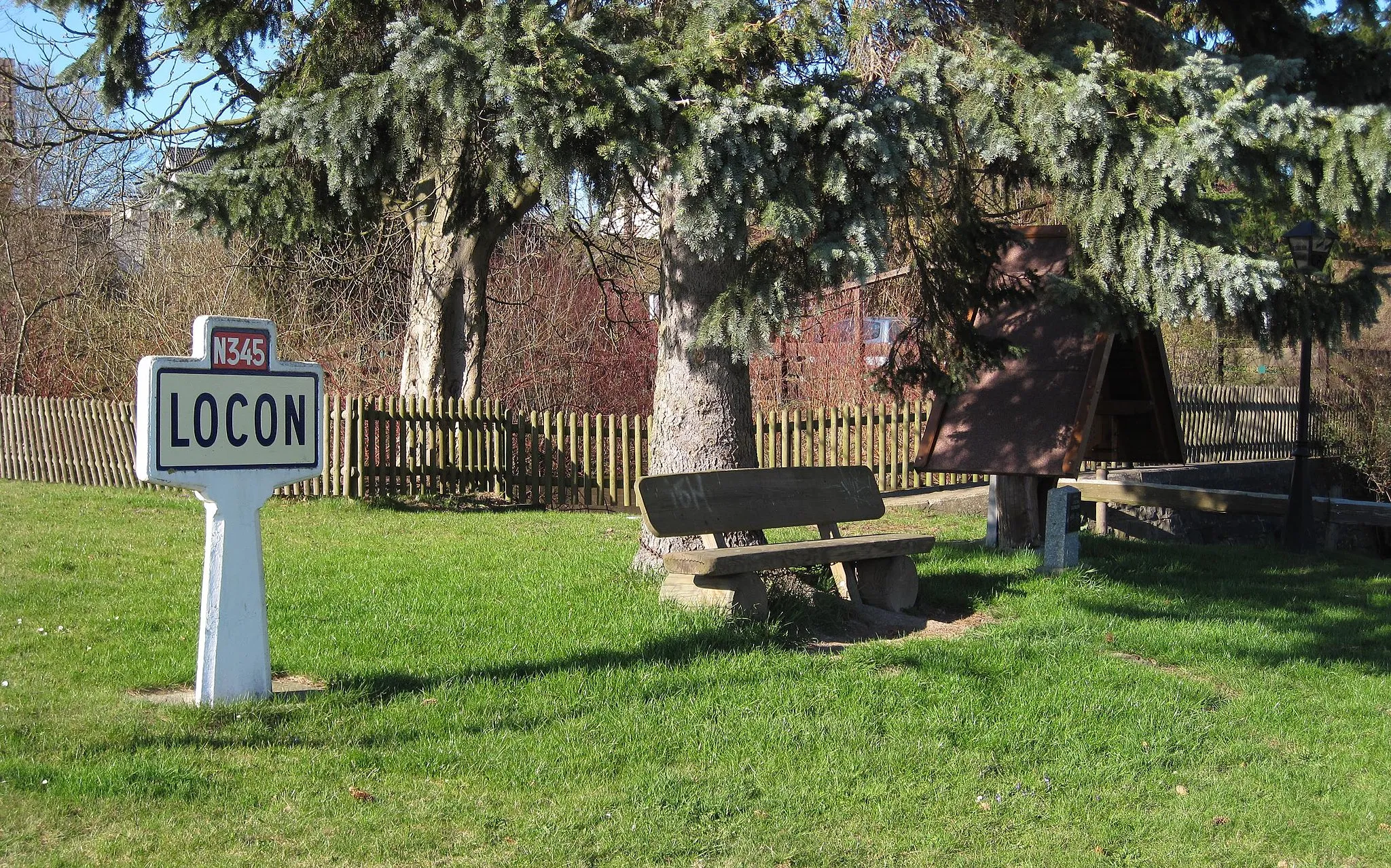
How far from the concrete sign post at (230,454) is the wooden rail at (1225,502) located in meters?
9.30

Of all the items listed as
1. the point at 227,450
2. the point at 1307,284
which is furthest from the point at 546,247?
the point at 227,450

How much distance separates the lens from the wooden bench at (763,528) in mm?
7230

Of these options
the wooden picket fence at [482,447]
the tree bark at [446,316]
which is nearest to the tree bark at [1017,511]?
the wooden picket fence at [482,447]

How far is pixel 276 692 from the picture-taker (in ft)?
18.5

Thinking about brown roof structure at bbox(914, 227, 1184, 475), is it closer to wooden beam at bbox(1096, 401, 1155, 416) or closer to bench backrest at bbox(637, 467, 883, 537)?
wooden beam at bbox(1096, 401, 1155, 416)

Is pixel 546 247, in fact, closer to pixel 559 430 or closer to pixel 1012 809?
A: pixel 559 430

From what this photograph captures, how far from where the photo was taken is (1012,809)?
475cm

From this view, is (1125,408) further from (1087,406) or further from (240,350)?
(240,350)

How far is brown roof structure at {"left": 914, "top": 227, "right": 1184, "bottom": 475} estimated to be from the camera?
981 cm

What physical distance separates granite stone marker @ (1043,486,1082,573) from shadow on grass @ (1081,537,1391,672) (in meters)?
0.30

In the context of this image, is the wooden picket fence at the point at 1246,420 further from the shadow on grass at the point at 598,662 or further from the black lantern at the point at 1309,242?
the shadow on grass at the point at 598,662

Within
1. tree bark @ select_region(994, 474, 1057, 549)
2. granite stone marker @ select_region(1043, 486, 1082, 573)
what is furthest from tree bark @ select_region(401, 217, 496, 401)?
granite stone marker @ select_region(1043, 486, 1082, 573)

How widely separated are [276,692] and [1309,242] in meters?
9.66

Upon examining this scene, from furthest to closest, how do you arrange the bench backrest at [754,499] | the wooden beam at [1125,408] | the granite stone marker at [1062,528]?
the wooden beam at [1125,408]
the granite stone marker at [1062,528]
the bench backrest at [754,499]
